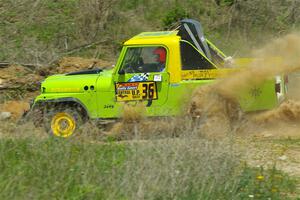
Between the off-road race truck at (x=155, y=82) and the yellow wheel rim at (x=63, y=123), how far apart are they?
19mm

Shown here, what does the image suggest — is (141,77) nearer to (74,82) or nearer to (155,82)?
(155,82)

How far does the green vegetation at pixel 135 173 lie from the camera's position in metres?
6.71

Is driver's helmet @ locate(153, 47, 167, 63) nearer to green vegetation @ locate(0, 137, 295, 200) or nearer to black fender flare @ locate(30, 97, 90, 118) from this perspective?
black fender flare @ locate(30, 97, 90, 118)

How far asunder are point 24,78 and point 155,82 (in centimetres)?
565

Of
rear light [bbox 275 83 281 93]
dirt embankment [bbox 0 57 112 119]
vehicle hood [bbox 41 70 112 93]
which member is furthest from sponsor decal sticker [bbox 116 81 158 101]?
Answer: dirt embankment [bbox 0 57 112 119]

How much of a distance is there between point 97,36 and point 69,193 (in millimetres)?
13793

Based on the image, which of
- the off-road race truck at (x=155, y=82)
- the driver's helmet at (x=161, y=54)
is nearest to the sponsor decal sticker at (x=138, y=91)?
the off-road race truck at (x=155, y=82)

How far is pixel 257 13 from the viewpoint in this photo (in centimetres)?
2247

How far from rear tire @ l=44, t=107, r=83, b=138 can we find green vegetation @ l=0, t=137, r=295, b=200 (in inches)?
142

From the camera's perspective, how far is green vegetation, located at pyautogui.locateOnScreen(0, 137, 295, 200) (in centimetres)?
671

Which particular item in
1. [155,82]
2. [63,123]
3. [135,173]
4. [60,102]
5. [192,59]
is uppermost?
[192,59]

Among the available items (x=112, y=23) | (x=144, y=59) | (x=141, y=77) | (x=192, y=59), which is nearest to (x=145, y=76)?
(x=141, y=77)

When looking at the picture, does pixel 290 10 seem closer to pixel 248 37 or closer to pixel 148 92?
pixel 248 37

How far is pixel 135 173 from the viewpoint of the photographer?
22.8 ft
